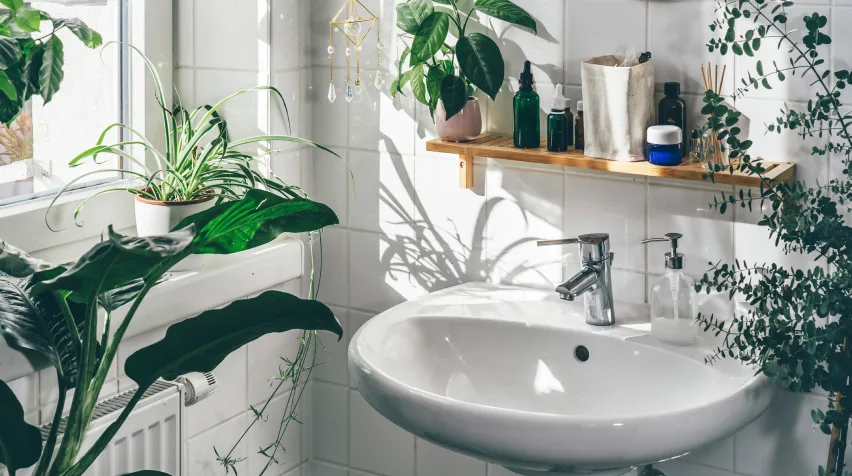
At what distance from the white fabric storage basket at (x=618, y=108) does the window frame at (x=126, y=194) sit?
878mm

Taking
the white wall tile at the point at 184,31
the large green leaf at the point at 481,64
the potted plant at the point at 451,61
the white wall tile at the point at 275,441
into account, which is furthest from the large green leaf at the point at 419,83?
the white wall tile at the point at 275,441

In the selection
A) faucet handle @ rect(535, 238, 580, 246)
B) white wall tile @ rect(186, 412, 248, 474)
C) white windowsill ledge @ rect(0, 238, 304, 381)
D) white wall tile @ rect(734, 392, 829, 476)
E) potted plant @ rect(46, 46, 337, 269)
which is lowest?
white wall tile @ rect(186, 412, 248, 474)

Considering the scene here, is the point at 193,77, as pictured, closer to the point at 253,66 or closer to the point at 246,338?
the point at 253,66

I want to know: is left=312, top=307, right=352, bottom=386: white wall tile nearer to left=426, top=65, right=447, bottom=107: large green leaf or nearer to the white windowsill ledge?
the white windowsill ledge

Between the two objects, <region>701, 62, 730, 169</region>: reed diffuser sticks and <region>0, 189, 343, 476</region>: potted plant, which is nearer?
<region>0, 189, 343, 476</region>: potted plant

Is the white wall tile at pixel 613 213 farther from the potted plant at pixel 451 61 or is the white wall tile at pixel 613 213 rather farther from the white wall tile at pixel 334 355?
the white wall tile at pixel 334 355

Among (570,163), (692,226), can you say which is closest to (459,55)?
(570,163)

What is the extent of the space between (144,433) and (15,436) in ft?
1.03

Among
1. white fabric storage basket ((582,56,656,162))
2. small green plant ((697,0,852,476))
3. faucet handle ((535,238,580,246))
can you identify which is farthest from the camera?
faucet handle ((535,238,580,246))

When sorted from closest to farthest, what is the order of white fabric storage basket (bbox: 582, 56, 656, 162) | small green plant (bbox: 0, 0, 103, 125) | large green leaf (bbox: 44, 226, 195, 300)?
1. large green leaf (bbox: 44, 226, 195, 300)
2. small green plant (bbox: 0, 0, 103, 125)
3. white fabric storage basket (bbox: 582, 56, 656, 162)

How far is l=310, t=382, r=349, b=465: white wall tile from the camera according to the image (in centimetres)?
212

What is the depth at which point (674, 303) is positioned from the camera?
1.61 m

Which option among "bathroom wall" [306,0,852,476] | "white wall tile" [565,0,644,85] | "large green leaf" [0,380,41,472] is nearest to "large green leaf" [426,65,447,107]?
"bathroom wall" [306,0,852,476]

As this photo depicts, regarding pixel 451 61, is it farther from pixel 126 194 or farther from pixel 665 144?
pixel 126 194
